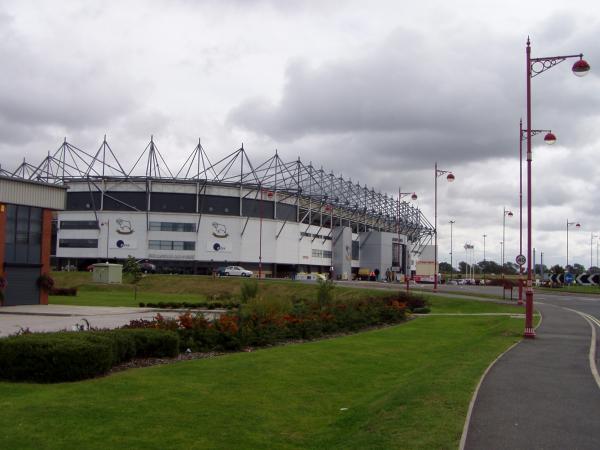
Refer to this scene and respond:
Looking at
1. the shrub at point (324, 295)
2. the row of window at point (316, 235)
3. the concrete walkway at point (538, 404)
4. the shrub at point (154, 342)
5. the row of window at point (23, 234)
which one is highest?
the row of window at point (316, 235)

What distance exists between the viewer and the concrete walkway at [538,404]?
805cm

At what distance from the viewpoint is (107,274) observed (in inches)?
2689

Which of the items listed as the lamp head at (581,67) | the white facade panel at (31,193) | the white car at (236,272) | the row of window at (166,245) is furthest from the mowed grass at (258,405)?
the row of window at (166,245)

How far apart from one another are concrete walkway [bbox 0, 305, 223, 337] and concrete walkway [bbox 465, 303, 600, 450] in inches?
609

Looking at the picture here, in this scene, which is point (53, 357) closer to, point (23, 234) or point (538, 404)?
point (538, 404)

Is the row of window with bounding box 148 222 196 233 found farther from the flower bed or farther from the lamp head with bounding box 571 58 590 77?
the lamp head with bounding box 571 58 590 77

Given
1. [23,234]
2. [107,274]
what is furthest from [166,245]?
[23,234]

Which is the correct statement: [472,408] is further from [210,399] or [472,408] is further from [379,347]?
[379,347]

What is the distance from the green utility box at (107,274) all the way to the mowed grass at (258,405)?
179 ft

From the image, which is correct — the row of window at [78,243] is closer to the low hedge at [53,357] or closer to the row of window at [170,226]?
the row of window at [170,226]

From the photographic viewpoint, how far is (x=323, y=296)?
3027cm

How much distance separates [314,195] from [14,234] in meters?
78.6

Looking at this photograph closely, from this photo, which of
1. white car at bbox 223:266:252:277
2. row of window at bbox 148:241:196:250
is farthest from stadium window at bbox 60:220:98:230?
white car at bbox 223:266:252:277

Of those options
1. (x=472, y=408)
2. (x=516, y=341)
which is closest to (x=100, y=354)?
(x=472, y=408)
